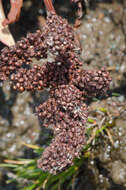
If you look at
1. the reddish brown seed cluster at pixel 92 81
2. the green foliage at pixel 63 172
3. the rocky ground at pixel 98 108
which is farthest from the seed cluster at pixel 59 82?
the green foliage at pixel 63 172

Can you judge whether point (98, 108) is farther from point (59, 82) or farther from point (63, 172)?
point (59, 82)

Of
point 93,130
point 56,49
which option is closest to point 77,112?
point 56,49

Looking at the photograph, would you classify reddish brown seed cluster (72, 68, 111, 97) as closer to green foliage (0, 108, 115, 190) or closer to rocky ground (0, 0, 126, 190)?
rocky ground (0, 0, 126, 190)

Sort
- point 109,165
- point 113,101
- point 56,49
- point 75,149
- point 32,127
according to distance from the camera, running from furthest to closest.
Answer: point 32,127 → point 113,101 → point 109,165 → point 75,149 → point 56,49

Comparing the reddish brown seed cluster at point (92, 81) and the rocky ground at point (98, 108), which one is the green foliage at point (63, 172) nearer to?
the rocky ground at point (98, 108)

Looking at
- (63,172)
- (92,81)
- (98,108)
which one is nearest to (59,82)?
(92,81)

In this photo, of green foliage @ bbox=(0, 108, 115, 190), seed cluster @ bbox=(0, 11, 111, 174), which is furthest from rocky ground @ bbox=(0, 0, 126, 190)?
seed cluster @ bbox=(0, 11, 111, 174)

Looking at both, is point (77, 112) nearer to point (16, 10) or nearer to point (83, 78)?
point (83, 78)
